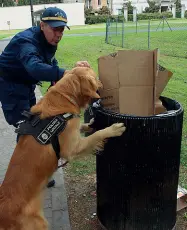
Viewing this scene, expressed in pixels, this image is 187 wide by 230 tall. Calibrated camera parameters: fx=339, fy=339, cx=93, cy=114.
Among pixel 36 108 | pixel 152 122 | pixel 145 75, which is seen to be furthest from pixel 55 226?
Result: pixel 145 75

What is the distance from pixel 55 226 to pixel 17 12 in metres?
58.7

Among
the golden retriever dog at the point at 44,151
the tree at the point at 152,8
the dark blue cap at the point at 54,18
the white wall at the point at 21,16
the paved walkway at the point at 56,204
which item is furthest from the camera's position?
the tree at the point at 152,8

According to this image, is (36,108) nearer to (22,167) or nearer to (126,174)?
(22,167)

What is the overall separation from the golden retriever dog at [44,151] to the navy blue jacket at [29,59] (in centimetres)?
18

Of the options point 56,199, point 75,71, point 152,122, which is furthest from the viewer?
point 56,199

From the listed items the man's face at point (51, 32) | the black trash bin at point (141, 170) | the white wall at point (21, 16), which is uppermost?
the white wall at point (21, 16)

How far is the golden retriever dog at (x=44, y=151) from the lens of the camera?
281 centimetres

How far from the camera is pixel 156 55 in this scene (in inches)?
113

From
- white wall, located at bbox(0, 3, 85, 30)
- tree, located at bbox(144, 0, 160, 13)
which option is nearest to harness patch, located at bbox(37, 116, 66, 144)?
white wall, located at bbox(0, 3, 85, 30)

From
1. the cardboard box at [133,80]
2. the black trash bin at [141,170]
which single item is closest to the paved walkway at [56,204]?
the black trash bin at [141,170]

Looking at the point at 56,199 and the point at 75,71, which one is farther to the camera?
the point at 56,199

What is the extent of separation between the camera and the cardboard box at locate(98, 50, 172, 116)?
2930 millimetres

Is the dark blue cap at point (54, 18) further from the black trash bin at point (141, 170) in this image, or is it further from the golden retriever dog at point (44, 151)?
the black trash bin at point (141, 170)

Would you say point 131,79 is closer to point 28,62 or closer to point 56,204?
point 28,62
